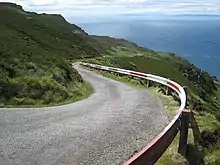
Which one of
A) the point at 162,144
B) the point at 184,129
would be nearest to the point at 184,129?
the point at 184,129

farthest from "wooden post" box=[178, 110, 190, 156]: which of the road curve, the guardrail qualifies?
the road curve

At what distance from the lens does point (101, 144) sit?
1002 cm

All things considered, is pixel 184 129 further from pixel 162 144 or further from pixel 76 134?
pixel 76 134

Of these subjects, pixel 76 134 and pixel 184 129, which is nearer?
pixel 184 129

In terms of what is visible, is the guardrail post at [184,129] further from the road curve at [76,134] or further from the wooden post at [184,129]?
the road curve at [76,134]

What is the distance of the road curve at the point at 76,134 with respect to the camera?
888cm

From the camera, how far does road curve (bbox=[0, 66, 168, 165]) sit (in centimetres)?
888

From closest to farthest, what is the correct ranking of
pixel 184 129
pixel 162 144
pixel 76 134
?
1. pixel 162 144
2. pixel 184 129
3. pixel 76 134

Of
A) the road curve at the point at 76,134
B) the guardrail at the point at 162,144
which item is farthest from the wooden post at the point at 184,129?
the road curve at the point at 76,134

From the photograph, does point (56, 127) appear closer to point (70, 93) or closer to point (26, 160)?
point (26, 160)

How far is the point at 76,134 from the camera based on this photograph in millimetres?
10906

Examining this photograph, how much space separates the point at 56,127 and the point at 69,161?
10.5 ft

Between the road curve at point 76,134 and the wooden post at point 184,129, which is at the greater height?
the wooden post at point 184,129

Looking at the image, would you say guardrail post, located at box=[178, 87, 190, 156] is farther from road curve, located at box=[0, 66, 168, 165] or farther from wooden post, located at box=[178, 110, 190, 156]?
road curve, located at box=[0, 66, 168, 165]
